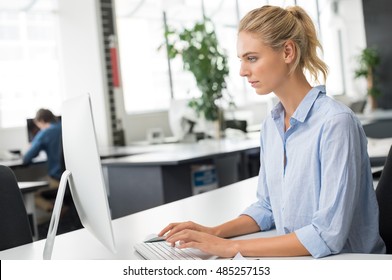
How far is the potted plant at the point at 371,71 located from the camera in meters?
12.9

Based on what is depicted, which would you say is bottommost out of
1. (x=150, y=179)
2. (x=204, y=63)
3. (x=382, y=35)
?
(x=150, y=179)

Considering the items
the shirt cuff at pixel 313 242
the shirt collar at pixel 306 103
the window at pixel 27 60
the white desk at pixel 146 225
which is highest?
the window at pixel 27 60

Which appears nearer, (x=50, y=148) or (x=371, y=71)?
(x=50, y=148)

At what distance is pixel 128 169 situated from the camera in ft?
17.8

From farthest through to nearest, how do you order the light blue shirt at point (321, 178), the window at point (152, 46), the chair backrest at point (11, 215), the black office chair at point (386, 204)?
the window at point (152, 46) → the chair backrest at point (11, 215) → the black office chair at point (386, 204) → the light blue shirt at point (321, 178)

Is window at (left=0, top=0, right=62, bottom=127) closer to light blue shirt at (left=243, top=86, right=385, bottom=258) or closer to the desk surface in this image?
the desk surface

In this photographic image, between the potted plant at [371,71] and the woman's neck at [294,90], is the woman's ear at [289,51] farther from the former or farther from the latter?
the potted plant at [371,71]

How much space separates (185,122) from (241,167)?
4.05 ft

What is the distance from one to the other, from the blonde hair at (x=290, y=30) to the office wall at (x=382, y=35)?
466 inches

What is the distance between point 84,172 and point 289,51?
632 mm

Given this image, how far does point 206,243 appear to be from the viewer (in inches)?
64.1

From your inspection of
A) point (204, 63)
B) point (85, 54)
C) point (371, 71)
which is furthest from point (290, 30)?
point (371, 71)

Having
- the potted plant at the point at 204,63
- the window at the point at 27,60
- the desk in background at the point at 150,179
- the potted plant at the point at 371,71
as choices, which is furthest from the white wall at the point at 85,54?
the potted plant at the point at 371,71

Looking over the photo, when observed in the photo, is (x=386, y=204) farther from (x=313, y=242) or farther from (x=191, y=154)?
(x=191, y=154)
